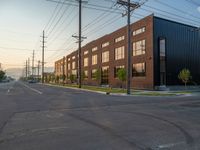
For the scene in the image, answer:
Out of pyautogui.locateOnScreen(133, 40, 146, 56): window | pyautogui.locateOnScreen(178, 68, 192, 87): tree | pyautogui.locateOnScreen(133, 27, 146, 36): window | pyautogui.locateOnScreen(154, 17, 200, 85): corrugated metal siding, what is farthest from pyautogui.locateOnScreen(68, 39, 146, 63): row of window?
pyautogui.locateOnScreen(178, 68, 192, 87): tree

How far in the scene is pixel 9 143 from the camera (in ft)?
22.0

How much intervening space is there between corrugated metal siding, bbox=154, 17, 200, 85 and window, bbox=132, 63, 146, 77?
2.88 m

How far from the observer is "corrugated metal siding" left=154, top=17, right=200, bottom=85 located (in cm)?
4039

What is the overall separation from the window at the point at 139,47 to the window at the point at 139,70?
2.10 metres

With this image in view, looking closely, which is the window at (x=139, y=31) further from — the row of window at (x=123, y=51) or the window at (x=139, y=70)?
the window at (x=139, y=70)

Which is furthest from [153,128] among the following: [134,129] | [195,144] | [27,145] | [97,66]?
[97,66]

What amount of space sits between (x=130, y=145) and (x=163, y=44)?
3670cm

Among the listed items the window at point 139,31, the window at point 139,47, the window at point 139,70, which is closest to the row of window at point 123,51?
the window at point 139,47

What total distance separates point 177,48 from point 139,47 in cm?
648

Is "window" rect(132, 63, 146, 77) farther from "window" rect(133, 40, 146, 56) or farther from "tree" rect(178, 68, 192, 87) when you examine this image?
"tree" rect(178, 68, 192, 87)

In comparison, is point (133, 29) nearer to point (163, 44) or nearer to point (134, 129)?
point (163, 44)

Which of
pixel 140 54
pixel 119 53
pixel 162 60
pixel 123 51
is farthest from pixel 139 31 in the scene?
pixel 119 53

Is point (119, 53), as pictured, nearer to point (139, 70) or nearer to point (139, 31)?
point (139, 31)

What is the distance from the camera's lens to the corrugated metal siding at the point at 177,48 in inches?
1590
